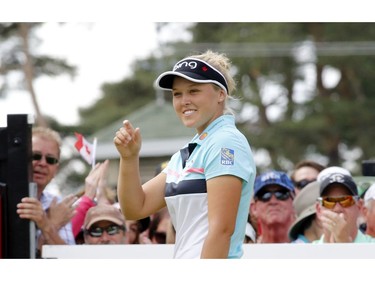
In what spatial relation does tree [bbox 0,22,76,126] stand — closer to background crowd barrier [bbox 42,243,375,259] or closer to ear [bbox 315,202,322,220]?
ear [bbox 315,202,322,220]

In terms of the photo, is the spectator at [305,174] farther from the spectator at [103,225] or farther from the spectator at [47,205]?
the spectator at [47,205]

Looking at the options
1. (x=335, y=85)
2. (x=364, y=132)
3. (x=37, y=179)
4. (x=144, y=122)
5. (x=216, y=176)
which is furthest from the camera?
(x=335, y=85)

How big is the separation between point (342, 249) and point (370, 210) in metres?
1.74

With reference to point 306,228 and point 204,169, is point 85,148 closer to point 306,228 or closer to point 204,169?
point 306,228

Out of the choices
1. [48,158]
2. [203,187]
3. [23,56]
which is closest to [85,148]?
[48,158]

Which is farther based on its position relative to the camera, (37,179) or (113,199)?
(113,199)

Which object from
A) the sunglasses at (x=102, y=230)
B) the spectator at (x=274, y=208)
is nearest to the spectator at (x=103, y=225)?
the sunglasses at (x=102, y=230)

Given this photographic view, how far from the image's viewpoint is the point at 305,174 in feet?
28.0

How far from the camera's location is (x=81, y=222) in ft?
23.0

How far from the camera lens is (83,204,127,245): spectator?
22.2 feet

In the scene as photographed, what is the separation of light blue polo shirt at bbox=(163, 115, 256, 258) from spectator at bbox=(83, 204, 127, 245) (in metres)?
2.17

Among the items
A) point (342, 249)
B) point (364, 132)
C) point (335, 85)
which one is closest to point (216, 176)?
point (342, 249)

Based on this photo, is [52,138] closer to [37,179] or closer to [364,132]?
[37,179]

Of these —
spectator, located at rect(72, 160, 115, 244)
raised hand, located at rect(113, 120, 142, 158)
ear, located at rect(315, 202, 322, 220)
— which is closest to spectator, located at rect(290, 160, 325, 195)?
ear, located at rect(315, 202, 322, 220)
